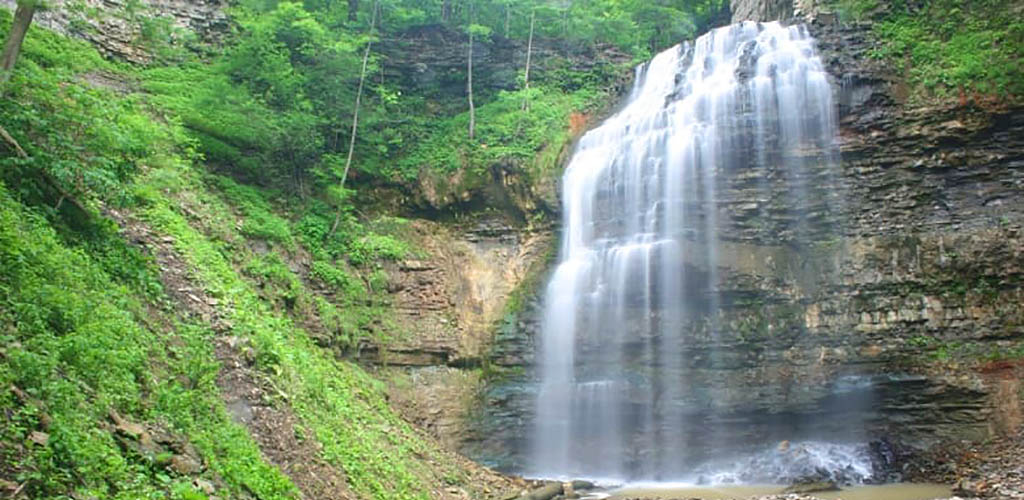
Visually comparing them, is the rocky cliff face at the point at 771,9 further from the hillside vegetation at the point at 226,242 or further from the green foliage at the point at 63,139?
the green foliage at the point at 63,139

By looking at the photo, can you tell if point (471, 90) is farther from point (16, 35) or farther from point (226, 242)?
point (16, 35)

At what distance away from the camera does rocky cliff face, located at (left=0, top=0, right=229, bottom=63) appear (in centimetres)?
1827

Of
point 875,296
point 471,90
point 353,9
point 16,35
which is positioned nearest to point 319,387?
point 16,35

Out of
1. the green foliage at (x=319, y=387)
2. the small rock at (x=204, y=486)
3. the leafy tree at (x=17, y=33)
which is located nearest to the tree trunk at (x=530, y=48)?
the green foliage at (x=319, y=387)

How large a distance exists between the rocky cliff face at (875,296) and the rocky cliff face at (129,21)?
14.3m

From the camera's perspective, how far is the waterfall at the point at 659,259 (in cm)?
1605

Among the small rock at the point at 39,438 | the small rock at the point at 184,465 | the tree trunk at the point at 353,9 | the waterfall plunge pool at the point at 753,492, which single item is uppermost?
the tree trunk at the point at 353,9

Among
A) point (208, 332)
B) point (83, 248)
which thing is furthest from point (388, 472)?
point (83, 248)

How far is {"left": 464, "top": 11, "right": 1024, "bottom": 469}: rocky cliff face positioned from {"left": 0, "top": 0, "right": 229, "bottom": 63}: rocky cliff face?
1434 cm

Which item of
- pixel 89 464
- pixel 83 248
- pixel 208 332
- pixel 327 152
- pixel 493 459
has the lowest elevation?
pixel 493 459

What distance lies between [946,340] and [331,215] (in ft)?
47.5

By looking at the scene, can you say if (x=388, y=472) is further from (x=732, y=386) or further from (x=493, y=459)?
(x=732, y=386)

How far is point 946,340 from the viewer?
47.7 feet

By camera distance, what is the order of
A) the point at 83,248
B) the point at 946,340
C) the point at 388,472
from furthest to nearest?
the point at 946,340
the point at 388,472
the point at 83,248
